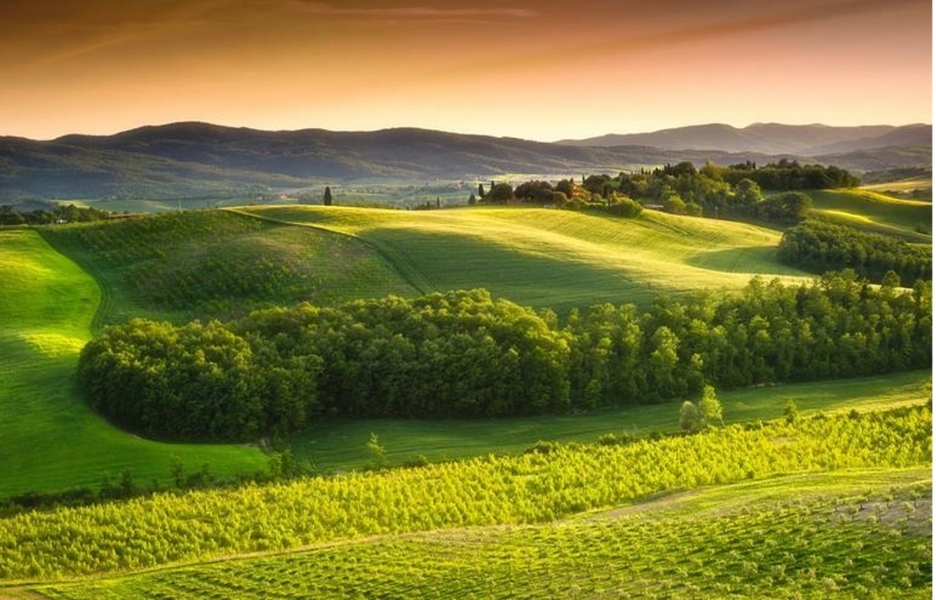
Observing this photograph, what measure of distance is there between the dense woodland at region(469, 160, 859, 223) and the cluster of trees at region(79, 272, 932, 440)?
2748cm

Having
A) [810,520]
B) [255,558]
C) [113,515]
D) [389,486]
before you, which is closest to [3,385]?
[113,515]

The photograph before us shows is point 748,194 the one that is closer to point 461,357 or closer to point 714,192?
point 714,192

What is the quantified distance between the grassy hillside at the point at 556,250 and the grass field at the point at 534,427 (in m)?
9.04

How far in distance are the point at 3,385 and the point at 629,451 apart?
850 inches

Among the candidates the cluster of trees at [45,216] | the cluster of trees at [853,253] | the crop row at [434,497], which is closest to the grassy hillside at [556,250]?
the cluster of trees at [853,253]

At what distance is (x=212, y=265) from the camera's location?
46.6m

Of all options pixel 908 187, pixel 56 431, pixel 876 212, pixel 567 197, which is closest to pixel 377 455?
pixel 56 431

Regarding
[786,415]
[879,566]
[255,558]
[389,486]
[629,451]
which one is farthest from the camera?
[786,415]

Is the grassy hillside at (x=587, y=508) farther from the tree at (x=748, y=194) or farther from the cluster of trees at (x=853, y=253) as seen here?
the tree at (x=748, y=194)

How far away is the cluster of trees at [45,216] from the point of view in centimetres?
5659

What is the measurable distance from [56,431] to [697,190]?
190 ft

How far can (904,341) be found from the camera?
37.0 meters

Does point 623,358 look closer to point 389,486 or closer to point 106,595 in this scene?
point 389,486

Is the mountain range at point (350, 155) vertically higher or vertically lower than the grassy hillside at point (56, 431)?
higher
